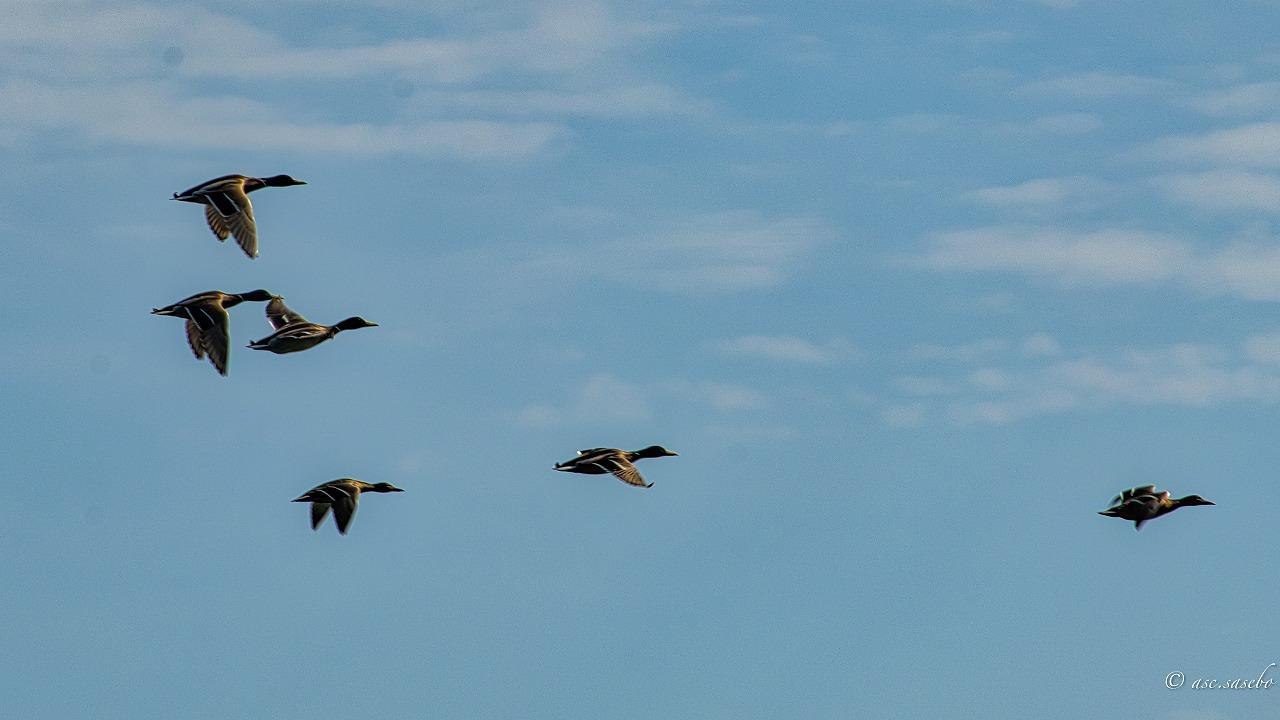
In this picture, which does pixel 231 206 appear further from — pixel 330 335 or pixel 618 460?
pixel 618 460

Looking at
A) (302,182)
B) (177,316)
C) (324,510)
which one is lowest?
(324,510)

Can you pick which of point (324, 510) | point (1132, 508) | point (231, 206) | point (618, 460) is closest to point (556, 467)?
point (618, 460)

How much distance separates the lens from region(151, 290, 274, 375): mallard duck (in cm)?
7681

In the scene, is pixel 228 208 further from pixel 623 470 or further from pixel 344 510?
pixel 623 470

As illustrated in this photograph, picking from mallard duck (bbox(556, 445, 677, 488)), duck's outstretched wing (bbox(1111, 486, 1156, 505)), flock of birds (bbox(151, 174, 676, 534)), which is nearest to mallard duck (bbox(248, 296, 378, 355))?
flock of birds (bbox(151, 174, 676, 534))

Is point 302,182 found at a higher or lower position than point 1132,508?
higher

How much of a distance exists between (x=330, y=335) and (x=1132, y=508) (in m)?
27.2

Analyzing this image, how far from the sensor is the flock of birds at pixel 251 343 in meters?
75.1

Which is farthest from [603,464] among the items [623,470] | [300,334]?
[300,334]

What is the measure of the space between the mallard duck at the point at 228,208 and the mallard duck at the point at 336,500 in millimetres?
8127

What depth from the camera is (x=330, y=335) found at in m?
78.5

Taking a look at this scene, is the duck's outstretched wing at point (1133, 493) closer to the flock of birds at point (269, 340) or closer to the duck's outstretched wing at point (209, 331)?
the flock of birds at point (269, 340)

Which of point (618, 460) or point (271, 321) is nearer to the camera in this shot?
point (618, 460)

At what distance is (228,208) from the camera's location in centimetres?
7562
